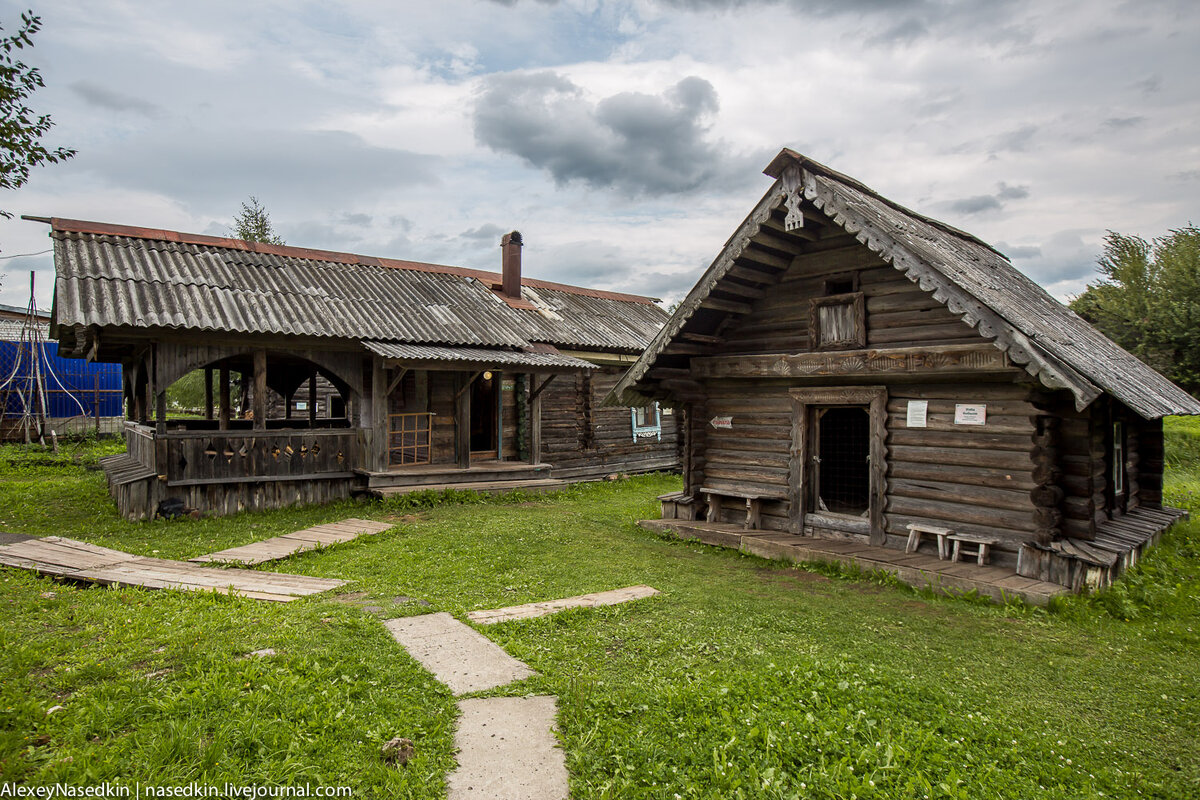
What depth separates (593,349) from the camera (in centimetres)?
1920

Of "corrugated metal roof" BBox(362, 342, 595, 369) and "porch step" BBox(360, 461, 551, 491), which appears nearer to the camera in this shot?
"corrugated metal roof" BBox(362, 342, 595, 369)

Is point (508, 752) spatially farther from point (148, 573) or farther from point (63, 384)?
point (63, 384)

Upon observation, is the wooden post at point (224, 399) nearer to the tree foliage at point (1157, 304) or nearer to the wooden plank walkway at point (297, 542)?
the wooden plank walkway at point (297, 542)

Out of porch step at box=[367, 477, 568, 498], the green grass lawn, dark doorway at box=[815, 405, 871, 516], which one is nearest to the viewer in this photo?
the green grass lawn

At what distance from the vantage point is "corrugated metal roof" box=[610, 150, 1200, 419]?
22.9ft

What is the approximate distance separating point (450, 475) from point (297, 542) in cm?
491

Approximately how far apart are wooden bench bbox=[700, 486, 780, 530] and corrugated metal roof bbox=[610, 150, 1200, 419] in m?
2.08

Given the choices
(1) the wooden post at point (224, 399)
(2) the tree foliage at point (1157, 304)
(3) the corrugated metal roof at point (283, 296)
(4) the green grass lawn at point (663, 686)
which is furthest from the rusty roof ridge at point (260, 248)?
(2) the tree foliage at point (1157, 304)

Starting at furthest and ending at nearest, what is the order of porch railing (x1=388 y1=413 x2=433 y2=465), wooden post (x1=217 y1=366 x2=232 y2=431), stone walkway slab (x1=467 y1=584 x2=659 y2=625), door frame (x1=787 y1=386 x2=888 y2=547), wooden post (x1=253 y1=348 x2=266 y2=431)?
porch railing (x1=388 y1=413 x2=433 y2=465), wooden post (x1=217 y1=366 x2=232 y2=431), wooden post (x1=253 y1=348 x2=266 y2=431), door frame (x1=787 y1=386 x2=888 y2=547), stone walkway slab (x1=467 y1=584 x2=659 y2=625)

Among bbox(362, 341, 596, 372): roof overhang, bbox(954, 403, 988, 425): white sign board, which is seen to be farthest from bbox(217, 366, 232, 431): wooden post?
bbox(954, 403, 988, 425): white sign board

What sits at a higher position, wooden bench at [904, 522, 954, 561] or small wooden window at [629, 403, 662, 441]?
small wooden window at [629, 403, 662, 441]

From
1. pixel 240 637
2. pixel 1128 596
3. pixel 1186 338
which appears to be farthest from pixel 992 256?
pixel 1186 338

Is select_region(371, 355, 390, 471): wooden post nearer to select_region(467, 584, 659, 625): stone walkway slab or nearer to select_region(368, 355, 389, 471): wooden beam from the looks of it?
select_region(368, 355, 389, 471): wooden beam

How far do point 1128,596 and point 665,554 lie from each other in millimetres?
5362
